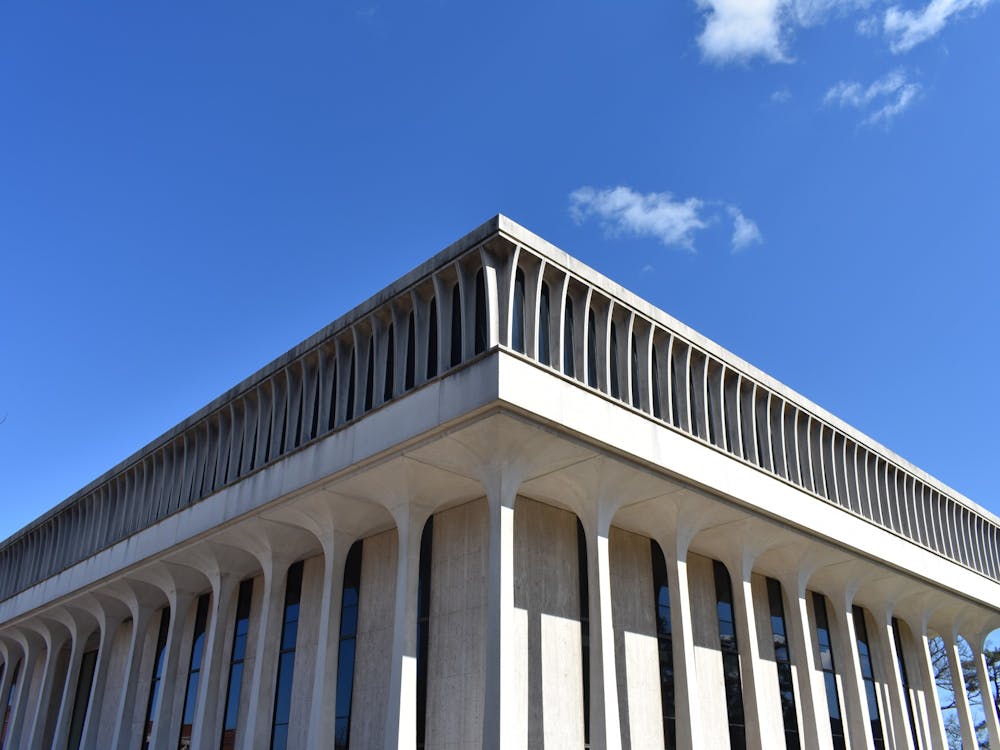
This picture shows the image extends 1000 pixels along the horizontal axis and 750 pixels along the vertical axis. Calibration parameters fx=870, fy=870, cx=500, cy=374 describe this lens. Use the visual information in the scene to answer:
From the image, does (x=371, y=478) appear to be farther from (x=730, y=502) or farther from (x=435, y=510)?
(x=730, y=502)

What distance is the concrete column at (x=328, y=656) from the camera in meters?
21.9

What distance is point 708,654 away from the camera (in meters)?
26.2

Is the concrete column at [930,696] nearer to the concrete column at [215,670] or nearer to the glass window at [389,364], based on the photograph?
the glass window at [389,364]

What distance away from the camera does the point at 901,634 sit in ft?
124

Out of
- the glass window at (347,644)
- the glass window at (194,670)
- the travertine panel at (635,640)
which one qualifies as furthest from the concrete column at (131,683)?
the travertine panel at (635,640)

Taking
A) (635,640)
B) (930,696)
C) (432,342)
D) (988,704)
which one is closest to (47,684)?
(635,640)

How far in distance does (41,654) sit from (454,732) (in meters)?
32.2

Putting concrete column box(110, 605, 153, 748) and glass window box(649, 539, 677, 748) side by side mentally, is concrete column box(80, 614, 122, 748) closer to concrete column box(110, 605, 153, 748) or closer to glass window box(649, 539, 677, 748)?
concrete column box(110, 605, 153, 748)

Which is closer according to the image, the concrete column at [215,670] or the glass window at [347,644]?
the glass window at [347,644]

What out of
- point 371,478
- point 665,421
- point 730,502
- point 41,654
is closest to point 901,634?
point 730,502

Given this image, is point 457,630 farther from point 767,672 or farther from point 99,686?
point 99,686

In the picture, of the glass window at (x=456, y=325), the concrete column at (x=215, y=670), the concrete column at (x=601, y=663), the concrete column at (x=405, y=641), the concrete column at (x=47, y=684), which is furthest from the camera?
the concrete column at (x=47, y=684)

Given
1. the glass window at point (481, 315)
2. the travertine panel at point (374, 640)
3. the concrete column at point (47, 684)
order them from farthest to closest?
the concrete column at point (47, 684) → the travertine panel at point (374, 640) → the glass window at point (481, 315)

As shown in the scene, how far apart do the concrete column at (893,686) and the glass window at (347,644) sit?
67.8ft
